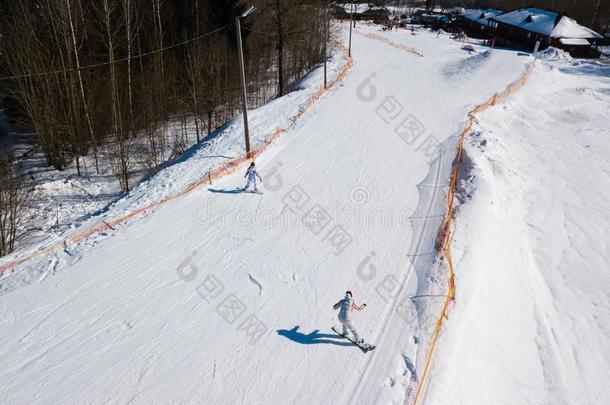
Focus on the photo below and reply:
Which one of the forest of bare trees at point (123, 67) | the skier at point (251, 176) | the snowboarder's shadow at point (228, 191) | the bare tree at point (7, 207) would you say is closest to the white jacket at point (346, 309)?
the skier at point (251, 176)

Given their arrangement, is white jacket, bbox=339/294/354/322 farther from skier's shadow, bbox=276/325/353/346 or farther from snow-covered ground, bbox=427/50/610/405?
snow-covered ground, bbox=427/50/610/405

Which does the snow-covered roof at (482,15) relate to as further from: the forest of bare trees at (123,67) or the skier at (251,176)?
the skier at (251,176)

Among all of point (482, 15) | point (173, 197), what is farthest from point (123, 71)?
point (482, 15)

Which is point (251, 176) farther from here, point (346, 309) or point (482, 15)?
point (482, 15)

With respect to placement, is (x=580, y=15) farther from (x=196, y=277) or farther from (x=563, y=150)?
(x=196, y=277)

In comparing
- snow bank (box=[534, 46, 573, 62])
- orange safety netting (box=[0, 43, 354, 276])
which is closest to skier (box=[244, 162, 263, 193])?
orange safety netting (box=[0, 43, 354, 276])

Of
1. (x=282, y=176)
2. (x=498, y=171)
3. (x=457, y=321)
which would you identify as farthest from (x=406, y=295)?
(x=498, y=171)

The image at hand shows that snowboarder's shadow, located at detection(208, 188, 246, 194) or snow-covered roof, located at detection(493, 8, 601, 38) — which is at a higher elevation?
snow-covered roof, located at detection(493, 8, 601, 38)
